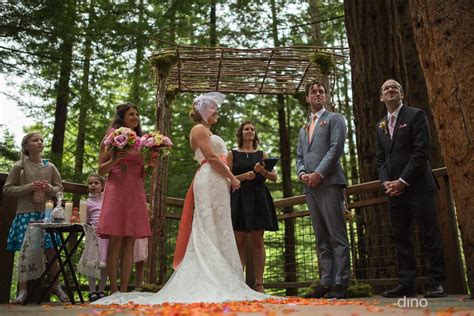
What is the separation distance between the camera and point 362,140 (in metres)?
5.87

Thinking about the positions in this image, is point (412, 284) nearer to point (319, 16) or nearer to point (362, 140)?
point (362, 140)

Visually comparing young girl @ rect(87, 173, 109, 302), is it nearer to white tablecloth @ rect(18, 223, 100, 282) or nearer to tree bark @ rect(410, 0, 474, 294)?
white tablecloth @ rect(18, 223, 100, 282)

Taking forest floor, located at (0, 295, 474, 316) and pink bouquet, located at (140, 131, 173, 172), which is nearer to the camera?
forest floor, located at (0, 295, 474, 316)

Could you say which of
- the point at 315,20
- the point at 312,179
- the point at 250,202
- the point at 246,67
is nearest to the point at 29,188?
the point at 250,202

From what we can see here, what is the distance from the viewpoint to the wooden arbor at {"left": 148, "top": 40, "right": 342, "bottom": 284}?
5484 mm

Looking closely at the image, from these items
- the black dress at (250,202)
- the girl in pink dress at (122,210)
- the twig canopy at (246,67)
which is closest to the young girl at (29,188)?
the girl in pink dress at (122,210)

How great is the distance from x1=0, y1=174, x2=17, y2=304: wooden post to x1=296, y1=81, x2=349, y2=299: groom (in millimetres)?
2766

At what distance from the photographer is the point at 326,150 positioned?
13.9ft

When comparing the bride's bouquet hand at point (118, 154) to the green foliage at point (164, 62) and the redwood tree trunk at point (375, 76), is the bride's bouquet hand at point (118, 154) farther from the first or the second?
the redwood tree trunk at point (375, 76)

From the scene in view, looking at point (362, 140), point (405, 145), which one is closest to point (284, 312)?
point (405, 145)

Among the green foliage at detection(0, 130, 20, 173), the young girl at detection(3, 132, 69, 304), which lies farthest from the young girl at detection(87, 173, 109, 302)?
the green foliage at detection(0, 130, 20, 173)

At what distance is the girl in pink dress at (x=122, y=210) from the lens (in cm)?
393

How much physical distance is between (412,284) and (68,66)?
22.8 feet

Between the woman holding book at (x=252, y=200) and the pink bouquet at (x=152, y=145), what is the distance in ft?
3.08
